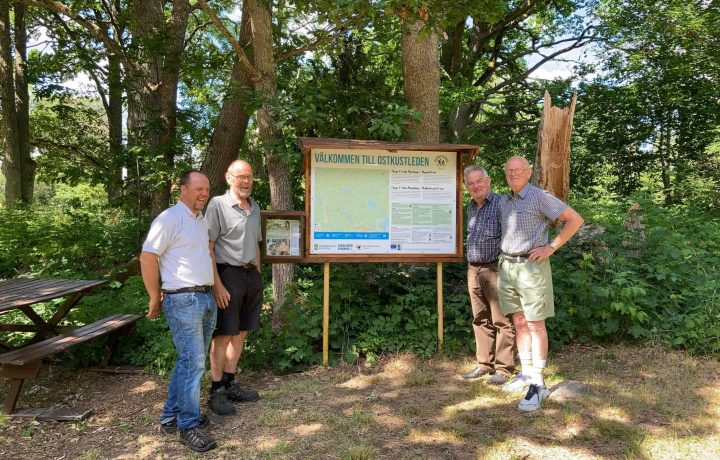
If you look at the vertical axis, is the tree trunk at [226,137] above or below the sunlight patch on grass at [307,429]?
above

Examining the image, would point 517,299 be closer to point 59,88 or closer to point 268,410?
point 268,410

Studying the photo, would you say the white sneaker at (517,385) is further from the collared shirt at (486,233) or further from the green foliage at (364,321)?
the collared shirt at (486,233)

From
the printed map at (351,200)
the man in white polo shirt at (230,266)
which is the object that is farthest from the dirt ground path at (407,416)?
the printed map at (351,200)

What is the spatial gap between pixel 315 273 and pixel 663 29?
36.3 ft

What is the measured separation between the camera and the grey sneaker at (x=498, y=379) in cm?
434

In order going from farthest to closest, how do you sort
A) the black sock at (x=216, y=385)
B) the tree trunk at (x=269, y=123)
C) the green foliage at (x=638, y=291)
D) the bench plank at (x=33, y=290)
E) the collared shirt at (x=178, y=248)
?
the tree trunk at (x=269, y=123) < the green foliage at (x=638, y=291) < the bench plank at (x=33, y=290) < the black sock at (x=216, y=385) < the collared shirt at (x=178, y=248)

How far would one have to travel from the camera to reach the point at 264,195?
790 cm

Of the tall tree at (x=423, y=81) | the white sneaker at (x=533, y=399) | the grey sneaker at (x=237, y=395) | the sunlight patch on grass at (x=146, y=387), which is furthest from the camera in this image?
the tall tree at (x=423, y=81)

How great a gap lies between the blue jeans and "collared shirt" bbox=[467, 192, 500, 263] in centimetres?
239

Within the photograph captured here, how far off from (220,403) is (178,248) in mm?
1364

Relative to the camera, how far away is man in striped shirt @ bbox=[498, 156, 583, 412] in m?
3.82

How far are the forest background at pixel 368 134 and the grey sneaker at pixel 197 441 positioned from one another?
4.99 feet

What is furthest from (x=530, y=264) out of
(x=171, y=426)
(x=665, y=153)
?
(x=665, y=153)

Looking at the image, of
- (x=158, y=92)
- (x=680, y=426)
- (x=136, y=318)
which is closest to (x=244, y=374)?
(x=136, y=318)
